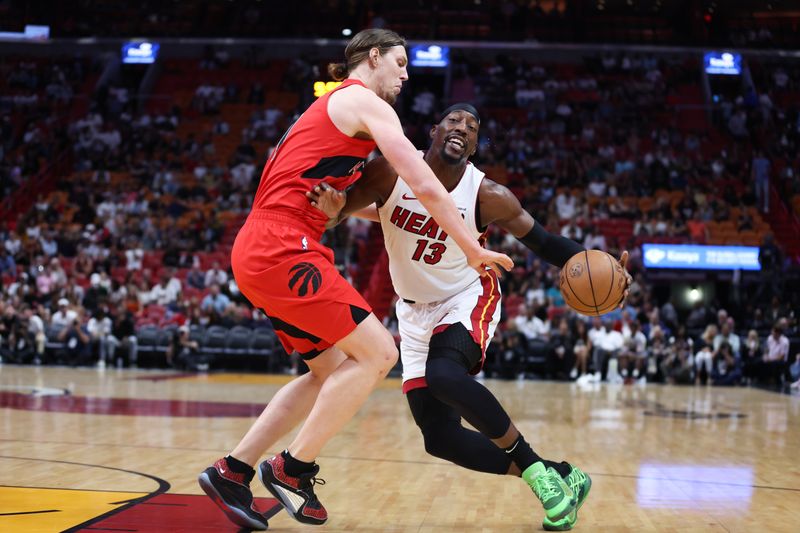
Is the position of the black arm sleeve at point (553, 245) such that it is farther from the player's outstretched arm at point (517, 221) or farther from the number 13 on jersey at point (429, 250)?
the number 13 on jersey at point (429, 250)

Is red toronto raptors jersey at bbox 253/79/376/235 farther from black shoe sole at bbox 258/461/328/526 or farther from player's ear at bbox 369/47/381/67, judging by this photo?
black shoe sole at bbox 258/461/328/526

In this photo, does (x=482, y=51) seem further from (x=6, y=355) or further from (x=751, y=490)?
(x=751, y=490)

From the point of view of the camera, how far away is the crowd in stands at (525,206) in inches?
650

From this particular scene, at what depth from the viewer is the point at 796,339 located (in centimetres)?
1619

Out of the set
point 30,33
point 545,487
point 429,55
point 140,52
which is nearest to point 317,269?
point 545,487

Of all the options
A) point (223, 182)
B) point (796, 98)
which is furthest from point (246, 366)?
point (796, 98)

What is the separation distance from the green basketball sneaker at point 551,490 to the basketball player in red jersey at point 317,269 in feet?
2.76

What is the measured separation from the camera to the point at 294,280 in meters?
3.63

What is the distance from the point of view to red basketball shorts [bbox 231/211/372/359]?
363cm

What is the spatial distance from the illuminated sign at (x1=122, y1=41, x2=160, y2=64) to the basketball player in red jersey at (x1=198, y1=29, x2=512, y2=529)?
25478mm

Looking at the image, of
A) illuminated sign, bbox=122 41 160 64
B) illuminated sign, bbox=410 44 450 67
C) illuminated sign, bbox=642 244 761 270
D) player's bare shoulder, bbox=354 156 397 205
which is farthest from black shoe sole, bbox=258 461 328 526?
illuminated sign, bbox=122 41 160 64

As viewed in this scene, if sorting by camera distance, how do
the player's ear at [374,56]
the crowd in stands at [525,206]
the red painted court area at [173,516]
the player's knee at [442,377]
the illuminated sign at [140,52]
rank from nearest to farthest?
the red painted court area at [173,516] < the player's ear at [374,56] < the player's knee at [442,377] < the crowd in stands at [525,206] < the illuminated sign at [140,52]

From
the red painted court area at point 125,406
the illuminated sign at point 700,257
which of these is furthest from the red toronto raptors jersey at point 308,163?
the illuminated sign at point 700,257

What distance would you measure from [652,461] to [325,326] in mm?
3556
